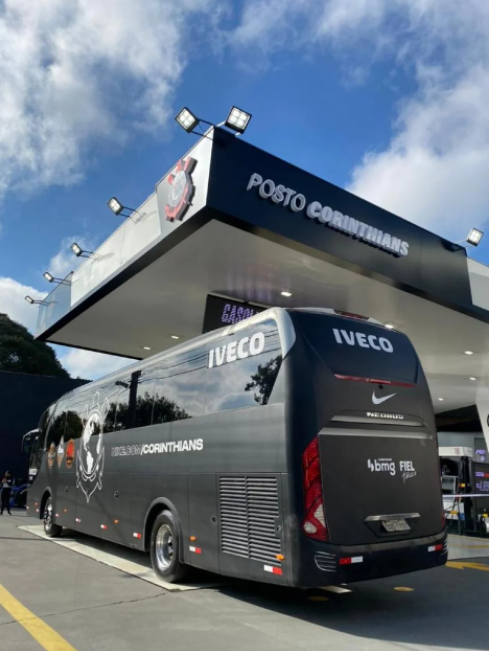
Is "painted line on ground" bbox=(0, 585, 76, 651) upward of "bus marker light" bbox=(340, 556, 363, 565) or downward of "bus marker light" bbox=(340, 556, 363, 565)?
downward

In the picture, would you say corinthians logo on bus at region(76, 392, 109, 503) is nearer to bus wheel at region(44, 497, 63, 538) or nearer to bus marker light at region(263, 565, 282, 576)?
bus wheel at region(44, 497, 63, 538)

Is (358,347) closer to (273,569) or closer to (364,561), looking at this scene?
(364,561)

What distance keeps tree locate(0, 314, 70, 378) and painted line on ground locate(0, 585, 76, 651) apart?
39210 millimetres

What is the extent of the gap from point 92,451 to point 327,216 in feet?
21.1

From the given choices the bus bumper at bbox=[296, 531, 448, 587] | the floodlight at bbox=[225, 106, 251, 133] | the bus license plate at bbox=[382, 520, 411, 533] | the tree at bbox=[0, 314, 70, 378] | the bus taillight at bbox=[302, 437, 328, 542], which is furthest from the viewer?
the tree at bbox=[0, 314, 70, 378]

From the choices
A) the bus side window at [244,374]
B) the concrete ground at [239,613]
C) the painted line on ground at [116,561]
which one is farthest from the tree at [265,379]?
the painted line on ground at [116,561]

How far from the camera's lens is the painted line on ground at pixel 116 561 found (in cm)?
738

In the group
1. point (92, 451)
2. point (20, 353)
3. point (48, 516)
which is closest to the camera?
point (92, 451)

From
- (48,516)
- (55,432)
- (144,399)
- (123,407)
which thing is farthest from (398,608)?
(55,432)

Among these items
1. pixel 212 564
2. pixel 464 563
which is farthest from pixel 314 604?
pixel 464 563

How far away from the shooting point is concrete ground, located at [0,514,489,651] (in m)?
5.06

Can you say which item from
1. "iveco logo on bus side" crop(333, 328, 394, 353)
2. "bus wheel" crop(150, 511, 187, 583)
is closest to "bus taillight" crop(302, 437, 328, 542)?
"iveco logo on bus side" crop(333, 328, 394, 353)

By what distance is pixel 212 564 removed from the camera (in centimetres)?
653

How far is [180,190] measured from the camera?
8.95 meters
